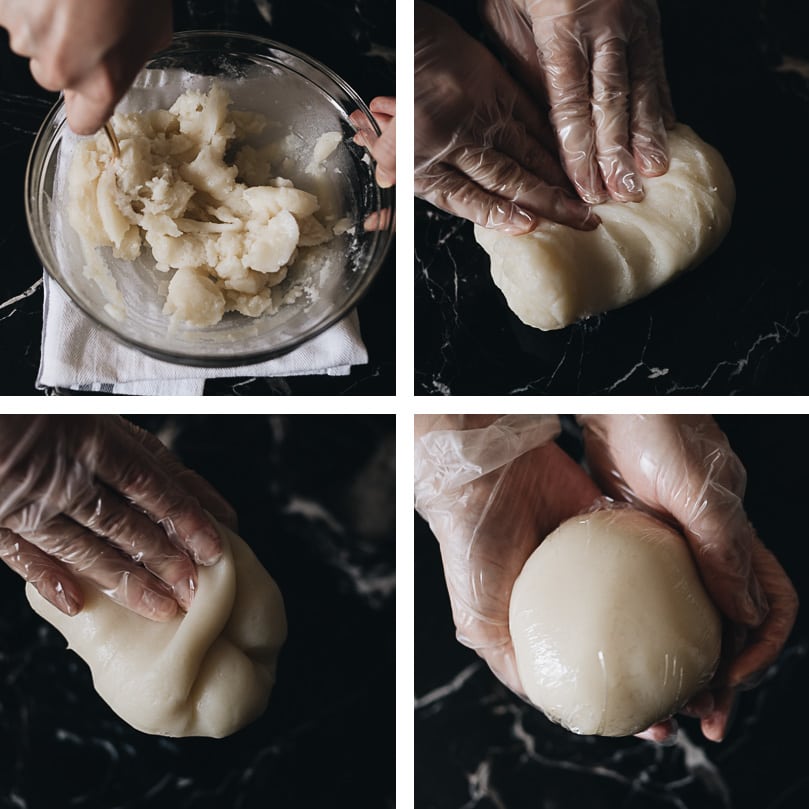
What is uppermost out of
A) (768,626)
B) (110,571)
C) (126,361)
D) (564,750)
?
(126,361)

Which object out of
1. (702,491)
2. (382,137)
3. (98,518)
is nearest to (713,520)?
(702,491)

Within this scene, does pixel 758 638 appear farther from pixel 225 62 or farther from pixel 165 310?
pixel 225 62

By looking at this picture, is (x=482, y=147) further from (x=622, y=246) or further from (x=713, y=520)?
(x=713, y=520)

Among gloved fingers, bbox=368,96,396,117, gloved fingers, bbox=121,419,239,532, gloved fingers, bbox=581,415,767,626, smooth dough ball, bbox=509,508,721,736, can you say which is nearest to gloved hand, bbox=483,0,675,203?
gloved fingers, bbox=368,96,396,117

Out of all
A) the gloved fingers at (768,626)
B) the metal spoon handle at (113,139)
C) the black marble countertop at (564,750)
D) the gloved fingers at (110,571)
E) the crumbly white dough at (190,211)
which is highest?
the metal spoon handle at (113,139)

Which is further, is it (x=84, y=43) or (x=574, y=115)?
(x=574, y=115)

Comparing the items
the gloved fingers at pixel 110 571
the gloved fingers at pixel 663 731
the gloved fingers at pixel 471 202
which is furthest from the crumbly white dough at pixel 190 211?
the gloved fingers at pixel 663 731

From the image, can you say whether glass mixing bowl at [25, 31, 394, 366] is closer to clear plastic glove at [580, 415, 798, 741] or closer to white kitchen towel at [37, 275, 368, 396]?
white kitchen towel at [37, 275, 368, 396]

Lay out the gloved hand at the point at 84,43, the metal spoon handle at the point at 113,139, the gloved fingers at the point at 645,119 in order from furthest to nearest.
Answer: the gloved fingers at the point at 645,119
the metal spoon handle at the point at 113,139
the gloved hand at the point at 84,43

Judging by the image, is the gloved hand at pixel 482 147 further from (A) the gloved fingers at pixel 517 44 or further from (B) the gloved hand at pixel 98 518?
(B) the gloved hand at pixel 98 518
